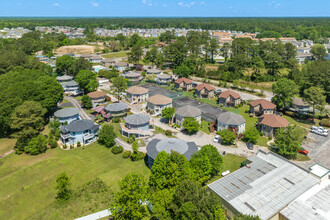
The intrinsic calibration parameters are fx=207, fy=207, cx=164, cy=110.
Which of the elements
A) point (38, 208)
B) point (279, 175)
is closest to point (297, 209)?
point (279, 175)

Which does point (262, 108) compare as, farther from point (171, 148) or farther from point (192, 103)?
point (171, 148)

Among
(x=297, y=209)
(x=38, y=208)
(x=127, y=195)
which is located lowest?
(x=38, y=208)

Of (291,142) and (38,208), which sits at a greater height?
(291,142)

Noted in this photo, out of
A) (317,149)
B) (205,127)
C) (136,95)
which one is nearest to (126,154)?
(205,127)

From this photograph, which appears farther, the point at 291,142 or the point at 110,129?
the point at 110,129

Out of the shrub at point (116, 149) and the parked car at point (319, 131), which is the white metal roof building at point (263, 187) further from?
the parked car at point (319, 131)

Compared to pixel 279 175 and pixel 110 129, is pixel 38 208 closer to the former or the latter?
pixel 110 129
